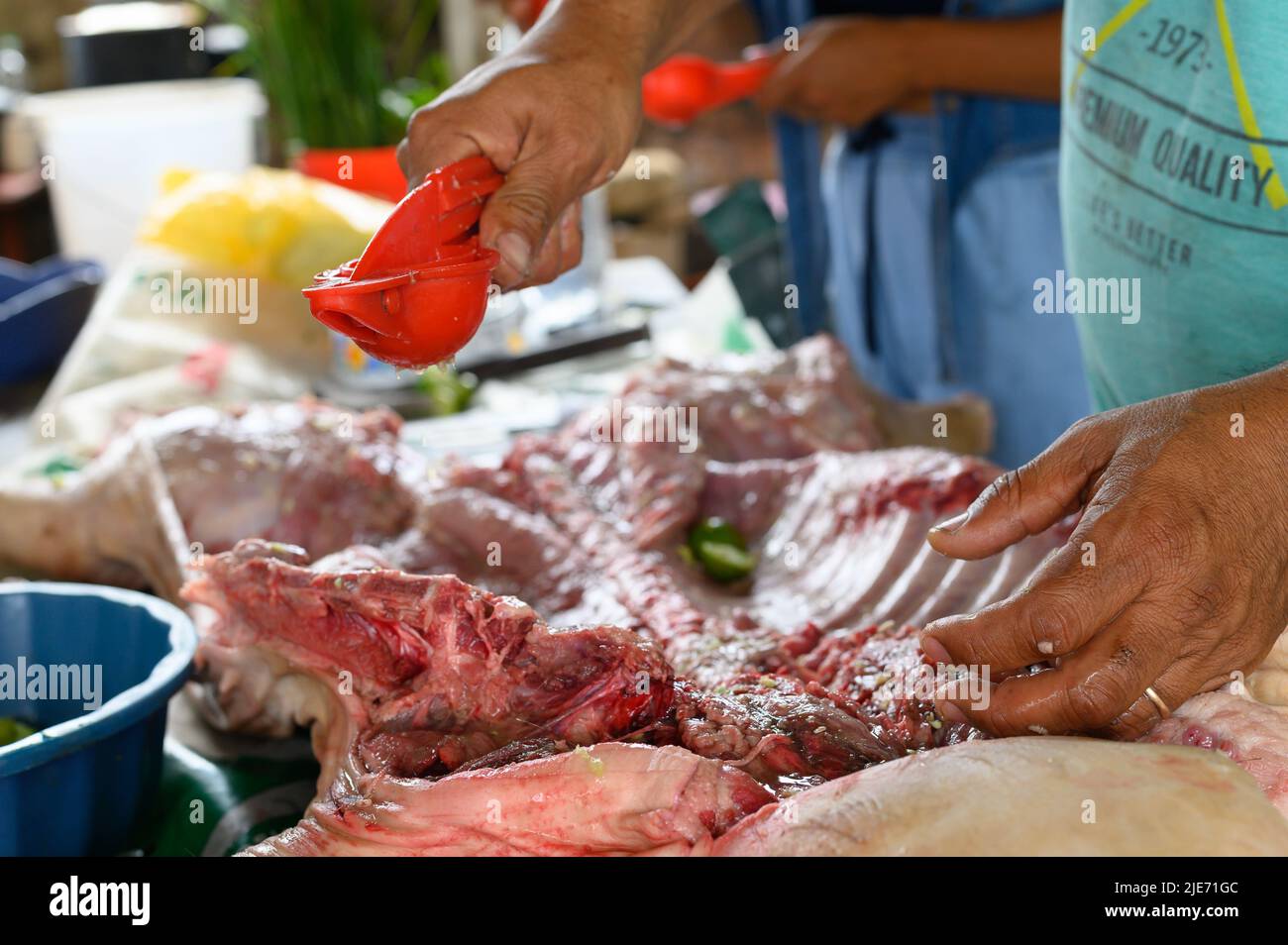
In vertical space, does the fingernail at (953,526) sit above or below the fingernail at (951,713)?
above

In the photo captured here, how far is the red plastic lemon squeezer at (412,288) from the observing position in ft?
4.71

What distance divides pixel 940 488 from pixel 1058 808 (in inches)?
36.6

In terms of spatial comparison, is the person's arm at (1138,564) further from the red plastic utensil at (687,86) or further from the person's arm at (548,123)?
the red plastic utensil at (687,86)

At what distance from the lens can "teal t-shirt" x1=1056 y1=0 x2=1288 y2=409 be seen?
1.66 metres

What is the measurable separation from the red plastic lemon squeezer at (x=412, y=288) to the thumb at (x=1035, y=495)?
594 millimetres

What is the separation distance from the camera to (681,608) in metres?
1.93

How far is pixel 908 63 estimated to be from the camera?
319cm

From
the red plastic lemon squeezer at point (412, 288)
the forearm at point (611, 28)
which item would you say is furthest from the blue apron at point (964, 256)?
the red plastic lemon squeezer at point (412, 288)

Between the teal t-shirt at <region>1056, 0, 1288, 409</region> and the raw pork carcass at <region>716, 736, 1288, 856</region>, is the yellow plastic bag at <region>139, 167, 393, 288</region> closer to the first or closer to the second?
the teal t-shirt at <region>1056, 0, 1288, 409</region>

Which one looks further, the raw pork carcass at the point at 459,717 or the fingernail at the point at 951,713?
the fingernail at the point at 951,713

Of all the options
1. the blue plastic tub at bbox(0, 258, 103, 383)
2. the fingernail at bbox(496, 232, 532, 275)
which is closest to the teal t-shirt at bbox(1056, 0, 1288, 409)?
the fingernail at bbox(496, 232, 532, 275)

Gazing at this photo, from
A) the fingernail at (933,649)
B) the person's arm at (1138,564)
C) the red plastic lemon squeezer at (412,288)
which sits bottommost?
the fingernail at (933,649)
